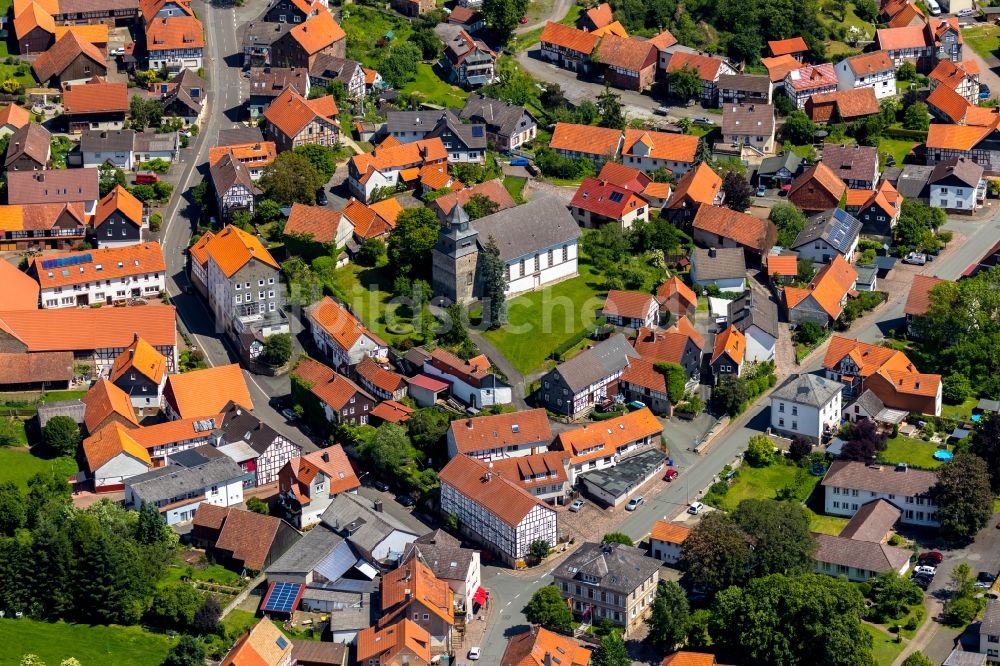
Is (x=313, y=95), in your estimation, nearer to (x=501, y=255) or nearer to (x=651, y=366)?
(x=501, y=255)

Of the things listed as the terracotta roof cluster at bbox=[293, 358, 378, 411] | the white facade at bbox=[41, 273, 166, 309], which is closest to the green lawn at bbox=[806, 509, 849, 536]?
the terracotta roof cluster at bbox=[293, 358, 378, 411]

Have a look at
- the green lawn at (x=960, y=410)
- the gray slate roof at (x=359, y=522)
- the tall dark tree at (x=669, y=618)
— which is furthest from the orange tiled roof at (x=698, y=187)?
the tall dark tree at (x=669, y=618)

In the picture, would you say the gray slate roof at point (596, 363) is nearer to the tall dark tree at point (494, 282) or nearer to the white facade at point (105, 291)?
the tall dark tree at point (494, 282)

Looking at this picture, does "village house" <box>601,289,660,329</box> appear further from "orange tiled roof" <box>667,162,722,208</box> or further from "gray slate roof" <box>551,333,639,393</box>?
"orange tiled roof" <box>667,162,722,208</box>

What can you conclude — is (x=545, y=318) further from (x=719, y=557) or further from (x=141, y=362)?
(x=719, y=557)

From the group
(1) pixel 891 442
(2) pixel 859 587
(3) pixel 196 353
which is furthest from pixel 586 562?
(3) pixel 196 353
